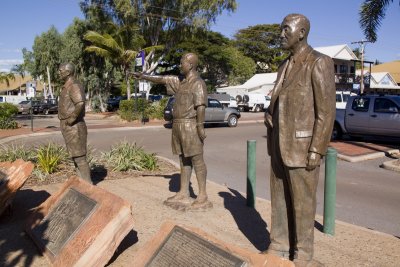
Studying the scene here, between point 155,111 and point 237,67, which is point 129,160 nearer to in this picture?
point 155,111

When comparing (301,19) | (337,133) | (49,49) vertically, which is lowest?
(337,133)

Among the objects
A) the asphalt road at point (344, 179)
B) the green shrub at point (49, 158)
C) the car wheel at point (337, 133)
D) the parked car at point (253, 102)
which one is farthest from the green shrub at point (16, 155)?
the parked car at point (253, 102)

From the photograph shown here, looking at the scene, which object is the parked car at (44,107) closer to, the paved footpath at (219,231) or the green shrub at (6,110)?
the green shrub at (6,110)

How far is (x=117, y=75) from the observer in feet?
130

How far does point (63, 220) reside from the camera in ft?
14.2

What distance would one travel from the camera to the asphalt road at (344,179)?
6190mm

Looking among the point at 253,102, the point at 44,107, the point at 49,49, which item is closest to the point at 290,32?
the point at 253,102

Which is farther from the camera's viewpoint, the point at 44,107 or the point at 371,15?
the point at 44,107

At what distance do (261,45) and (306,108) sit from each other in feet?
181

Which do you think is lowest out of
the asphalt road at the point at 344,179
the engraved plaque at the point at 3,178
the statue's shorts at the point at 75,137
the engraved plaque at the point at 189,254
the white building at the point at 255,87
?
the asphalt road at the point at 344,179

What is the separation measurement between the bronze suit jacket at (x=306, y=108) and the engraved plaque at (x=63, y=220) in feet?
6.75

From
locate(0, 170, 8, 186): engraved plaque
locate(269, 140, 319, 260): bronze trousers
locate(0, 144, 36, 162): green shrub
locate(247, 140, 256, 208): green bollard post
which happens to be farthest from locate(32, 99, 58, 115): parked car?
locate(269, 140, 319, 260): bronze trousers

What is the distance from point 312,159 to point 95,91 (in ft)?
109

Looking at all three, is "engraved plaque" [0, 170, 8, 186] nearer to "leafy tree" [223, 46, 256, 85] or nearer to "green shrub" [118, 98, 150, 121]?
"green shrub" [118, 98, 150, 121]
